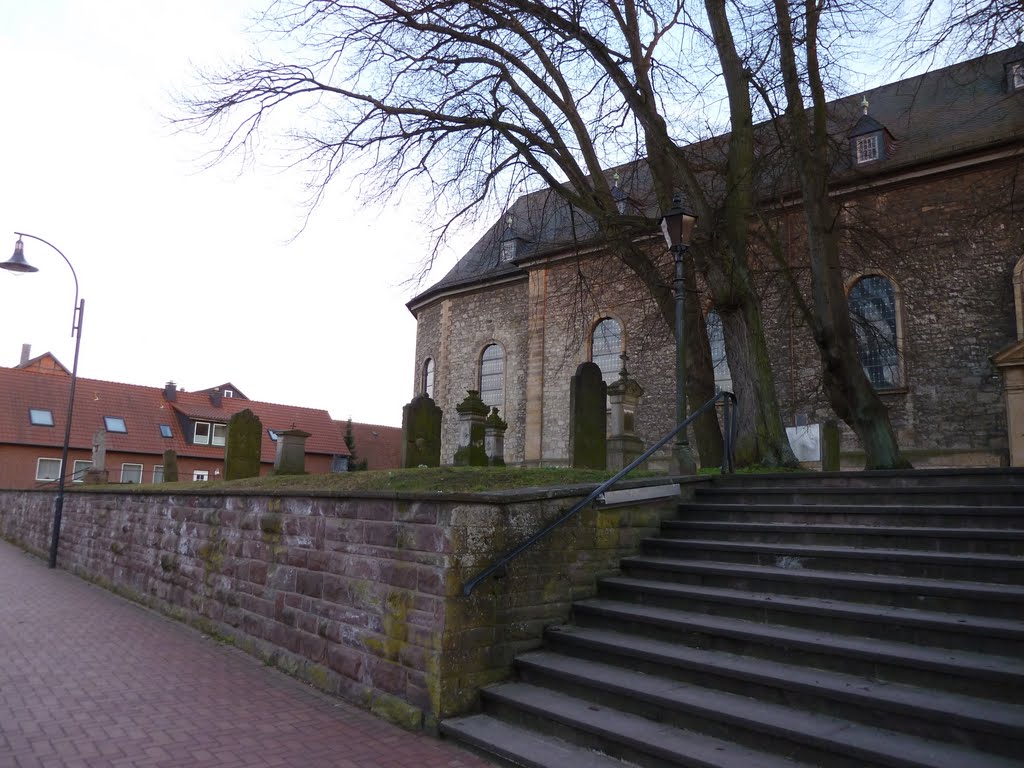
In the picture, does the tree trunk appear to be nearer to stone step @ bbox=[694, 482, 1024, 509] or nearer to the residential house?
stone step @ bbox=[694, 482, 1024, 509]

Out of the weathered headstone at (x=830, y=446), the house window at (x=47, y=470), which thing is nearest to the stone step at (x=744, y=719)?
the weathered headstone at (x=830, y=446)

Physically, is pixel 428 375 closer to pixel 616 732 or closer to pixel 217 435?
pixel 217 435

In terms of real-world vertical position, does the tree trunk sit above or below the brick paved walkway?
above

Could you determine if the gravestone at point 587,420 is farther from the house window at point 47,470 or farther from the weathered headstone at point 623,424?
the house window at point 47,470

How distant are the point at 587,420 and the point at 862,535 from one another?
6137 mm

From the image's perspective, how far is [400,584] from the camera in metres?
5.52

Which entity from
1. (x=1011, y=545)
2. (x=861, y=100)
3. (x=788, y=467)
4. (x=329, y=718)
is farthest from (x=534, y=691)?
(x=861, y=100)

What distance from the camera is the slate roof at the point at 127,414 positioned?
3603 cm

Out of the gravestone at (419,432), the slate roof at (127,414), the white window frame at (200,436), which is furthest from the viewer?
the white window frame at (200,436)

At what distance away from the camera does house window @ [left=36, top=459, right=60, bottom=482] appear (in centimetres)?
3569

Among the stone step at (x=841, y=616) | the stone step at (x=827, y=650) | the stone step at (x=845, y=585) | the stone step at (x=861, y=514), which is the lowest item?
the stone step at (x=827, y=650)

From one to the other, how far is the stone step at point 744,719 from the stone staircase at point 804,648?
0.03 feet

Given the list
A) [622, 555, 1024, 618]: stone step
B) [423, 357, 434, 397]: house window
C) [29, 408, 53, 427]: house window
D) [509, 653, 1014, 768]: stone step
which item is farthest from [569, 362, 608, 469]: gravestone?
[29, 408, 53, 427]: house window

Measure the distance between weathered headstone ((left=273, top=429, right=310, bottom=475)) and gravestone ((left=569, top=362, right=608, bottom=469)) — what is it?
6.13m
